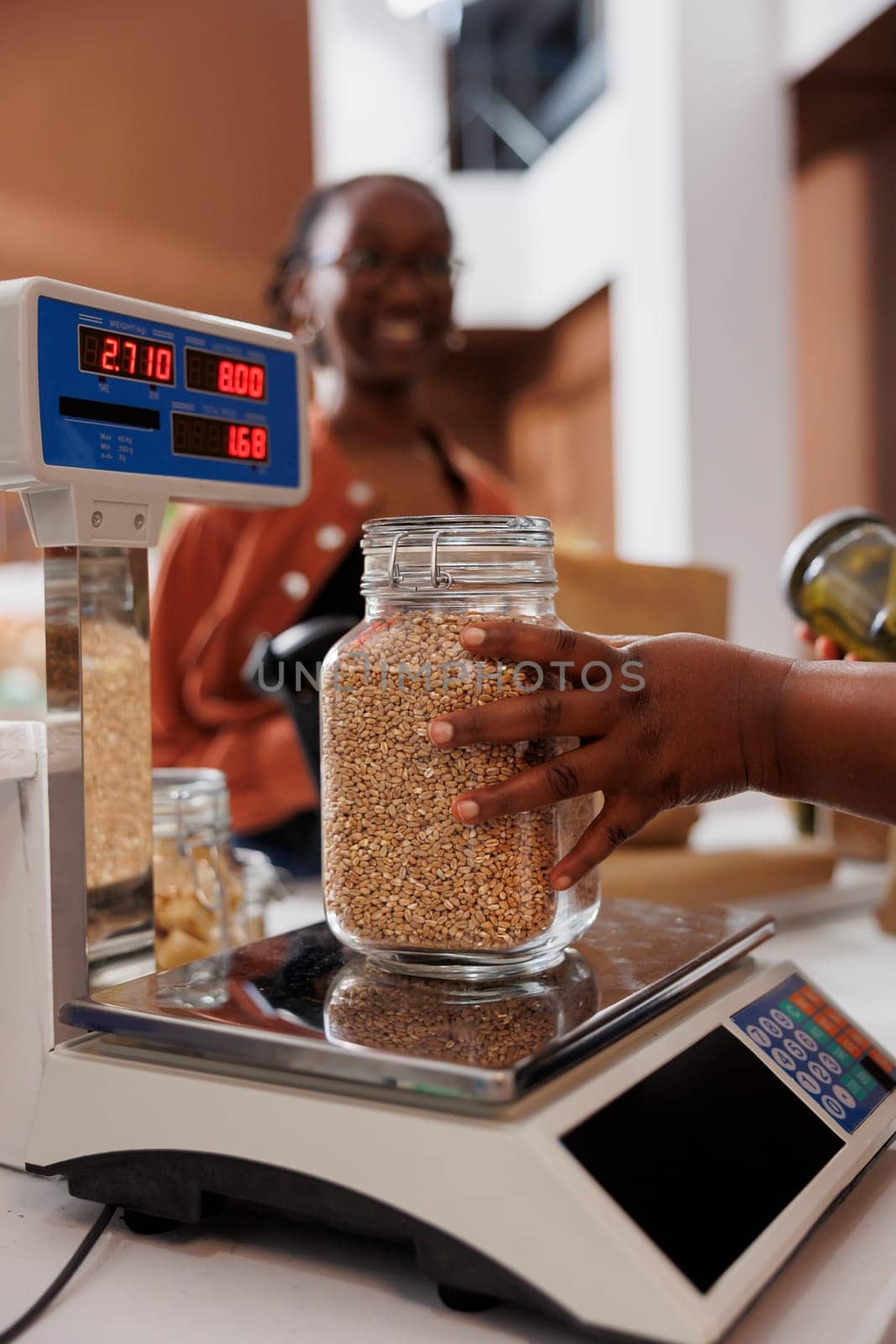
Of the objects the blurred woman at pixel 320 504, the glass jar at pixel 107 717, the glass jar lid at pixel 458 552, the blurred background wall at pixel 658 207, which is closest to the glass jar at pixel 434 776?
Result: the glass jar lid at pixel 458 552

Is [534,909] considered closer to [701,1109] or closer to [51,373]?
[701,1109]

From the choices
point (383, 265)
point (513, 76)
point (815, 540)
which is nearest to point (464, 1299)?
point (815, 540)

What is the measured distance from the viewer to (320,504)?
130 cm

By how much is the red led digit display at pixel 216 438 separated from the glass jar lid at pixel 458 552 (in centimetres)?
12

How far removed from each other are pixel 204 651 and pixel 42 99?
193 cm

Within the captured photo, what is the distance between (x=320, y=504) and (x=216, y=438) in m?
0.65

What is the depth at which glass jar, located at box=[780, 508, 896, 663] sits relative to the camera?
0.79 m

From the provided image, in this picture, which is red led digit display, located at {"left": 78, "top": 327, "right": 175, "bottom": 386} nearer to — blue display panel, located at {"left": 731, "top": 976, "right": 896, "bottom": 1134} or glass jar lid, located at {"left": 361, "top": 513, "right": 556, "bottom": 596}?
glass jar lid, located at {"left": 361, "top": 513, "right": 556, "bottom": 596}

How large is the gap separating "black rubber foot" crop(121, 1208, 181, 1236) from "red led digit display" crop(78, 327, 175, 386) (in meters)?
0.37

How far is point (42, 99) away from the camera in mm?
2621

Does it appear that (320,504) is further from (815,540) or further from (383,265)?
(815,540)

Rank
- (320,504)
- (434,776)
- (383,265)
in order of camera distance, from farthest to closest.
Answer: (383,265), (320,504), (434,776)

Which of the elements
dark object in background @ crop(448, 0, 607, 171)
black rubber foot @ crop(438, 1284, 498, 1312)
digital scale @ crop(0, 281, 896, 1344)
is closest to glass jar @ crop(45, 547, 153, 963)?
digital scale @ crop(0, 281, 896, 1344)

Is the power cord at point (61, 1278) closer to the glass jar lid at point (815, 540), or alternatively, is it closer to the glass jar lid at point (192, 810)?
the glass jar lid at point (192, 810)
